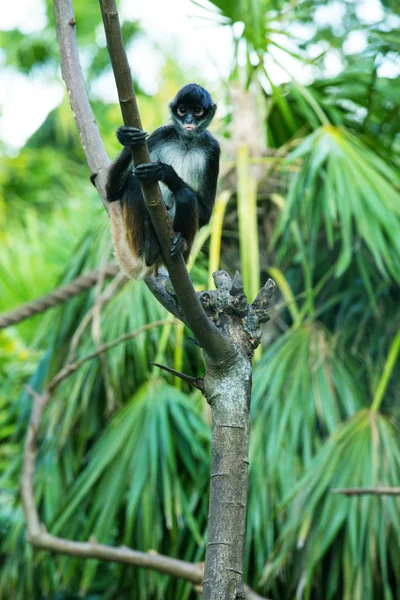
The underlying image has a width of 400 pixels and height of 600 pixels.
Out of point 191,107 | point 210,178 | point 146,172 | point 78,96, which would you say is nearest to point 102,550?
point 210,178

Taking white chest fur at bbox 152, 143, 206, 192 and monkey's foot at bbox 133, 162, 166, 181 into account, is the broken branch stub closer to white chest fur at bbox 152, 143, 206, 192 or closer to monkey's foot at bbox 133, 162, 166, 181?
monkey's foot at bbox 133, 162, 166, 181

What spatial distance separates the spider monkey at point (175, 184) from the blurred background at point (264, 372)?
1.35m

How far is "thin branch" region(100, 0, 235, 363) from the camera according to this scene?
194 centimetres

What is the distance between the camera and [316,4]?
7781 millimetres

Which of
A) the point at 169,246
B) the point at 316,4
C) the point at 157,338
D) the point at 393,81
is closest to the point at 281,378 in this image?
the point at 157,338

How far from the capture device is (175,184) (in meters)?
2.81

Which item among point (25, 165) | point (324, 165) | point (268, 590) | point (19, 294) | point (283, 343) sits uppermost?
point (25, 165)

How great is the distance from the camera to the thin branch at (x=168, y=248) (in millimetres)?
1939

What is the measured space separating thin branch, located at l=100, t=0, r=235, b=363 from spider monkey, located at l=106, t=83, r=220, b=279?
427 millimetres

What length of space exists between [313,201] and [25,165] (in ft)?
18.5

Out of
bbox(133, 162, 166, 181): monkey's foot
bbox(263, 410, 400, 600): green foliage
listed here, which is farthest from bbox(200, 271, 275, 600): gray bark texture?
bbox(263, 410, 400, 600): green foliage

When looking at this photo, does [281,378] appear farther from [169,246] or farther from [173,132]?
[169,246]

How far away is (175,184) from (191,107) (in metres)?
0.48

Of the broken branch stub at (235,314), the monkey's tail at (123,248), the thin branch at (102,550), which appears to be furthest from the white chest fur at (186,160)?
the broken branch stub at (235,314)
